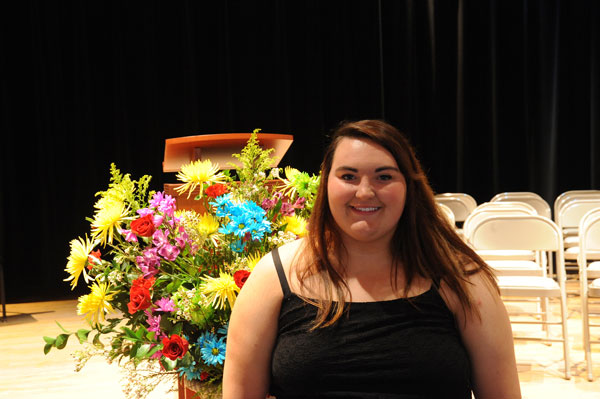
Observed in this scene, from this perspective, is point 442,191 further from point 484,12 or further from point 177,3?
point 177,3

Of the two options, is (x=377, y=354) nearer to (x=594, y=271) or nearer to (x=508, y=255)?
(x=594, y=271)

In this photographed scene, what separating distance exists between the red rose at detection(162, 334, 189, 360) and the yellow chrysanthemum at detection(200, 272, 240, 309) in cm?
11

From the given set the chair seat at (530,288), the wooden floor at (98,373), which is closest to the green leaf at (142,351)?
the wooden floor at (98,373)

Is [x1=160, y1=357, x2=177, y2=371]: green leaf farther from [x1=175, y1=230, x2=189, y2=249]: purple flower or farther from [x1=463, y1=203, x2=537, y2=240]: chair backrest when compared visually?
[x1=463, y1=203, x2=537, y2=240]: chair backrest

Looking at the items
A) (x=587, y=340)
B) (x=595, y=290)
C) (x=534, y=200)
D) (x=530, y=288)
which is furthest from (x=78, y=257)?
(x=534, y=200)

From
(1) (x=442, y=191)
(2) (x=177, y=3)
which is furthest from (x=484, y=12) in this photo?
(2) (x=177, y=3)

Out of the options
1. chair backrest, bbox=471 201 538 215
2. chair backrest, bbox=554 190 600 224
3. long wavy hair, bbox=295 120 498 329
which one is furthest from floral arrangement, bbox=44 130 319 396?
chair backrest, bbox=554 190 600 224

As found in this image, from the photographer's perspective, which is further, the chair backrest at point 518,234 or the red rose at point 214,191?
the chair backrest at point 518,234

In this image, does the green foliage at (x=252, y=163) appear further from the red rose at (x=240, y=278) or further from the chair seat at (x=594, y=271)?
the chair seat at (x=594, y=271)

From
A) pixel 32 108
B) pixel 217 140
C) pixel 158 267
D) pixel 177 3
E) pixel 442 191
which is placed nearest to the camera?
pixel 158 267

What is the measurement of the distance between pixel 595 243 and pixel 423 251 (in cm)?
301

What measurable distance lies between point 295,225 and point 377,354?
441 millimetres

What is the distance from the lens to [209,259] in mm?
1466

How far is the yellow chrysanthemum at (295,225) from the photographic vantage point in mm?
1576
